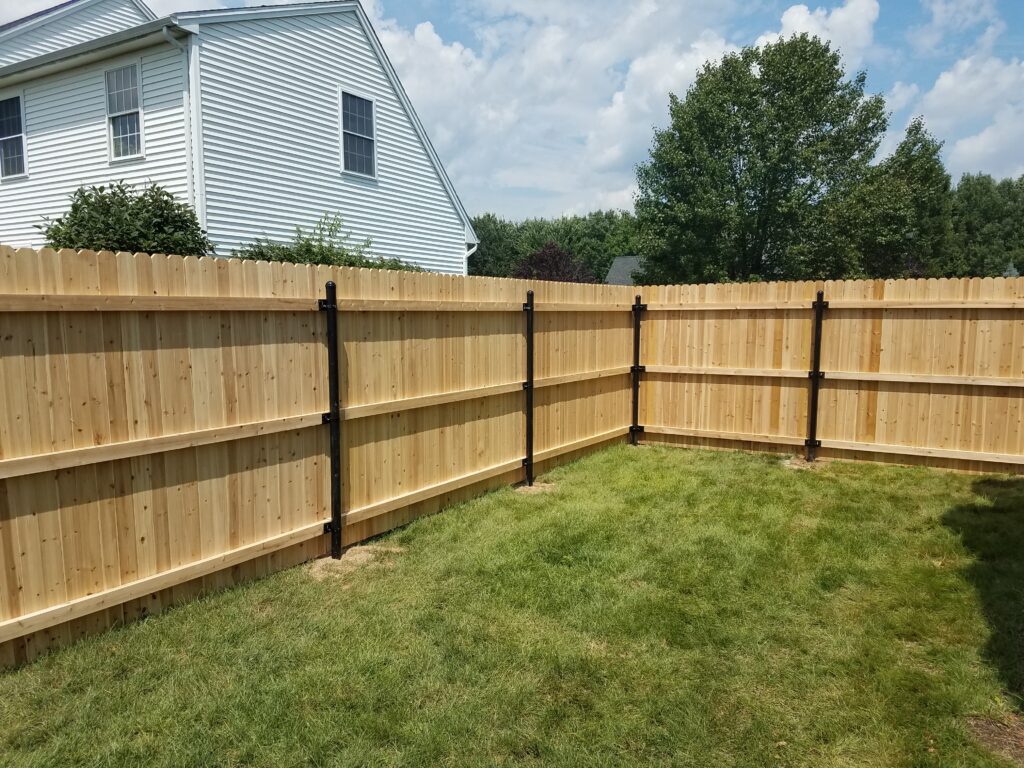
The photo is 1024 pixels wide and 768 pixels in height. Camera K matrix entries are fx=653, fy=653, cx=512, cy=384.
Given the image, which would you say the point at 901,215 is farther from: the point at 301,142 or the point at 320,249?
the point at 320,249

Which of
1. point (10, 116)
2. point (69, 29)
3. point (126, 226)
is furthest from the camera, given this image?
point (69, 29)

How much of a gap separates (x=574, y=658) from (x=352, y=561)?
2.07 m

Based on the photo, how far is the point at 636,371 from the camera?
9.30 m

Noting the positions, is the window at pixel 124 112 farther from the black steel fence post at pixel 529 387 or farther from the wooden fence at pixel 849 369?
the wooden fence at pixel 849 369

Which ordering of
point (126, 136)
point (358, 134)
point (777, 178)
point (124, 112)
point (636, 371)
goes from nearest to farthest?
point (636, 371) < point (124, 112) < point (126, 136) < point (358, 134) < point (777, 178)

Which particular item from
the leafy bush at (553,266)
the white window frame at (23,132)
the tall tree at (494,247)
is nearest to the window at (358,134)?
the white window frame at (23,132)

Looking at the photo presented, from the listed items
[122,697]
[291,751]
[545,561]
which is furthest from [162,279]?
[545,561]

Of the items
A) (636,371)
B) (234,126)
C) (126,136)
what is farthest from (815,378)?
(126,136)

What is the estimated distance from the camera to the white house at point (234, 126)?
1059 cm

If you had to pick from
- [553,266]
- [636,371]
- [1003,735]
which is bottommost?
[1003,735]

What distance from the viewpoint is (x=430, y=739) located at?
290 cm

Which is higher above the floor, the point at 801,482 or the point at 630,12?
the point at 630,12

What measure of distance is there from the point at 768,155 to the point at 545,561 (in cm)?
2580

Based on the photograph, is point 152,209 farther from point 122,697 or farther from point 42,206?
point 122,697
